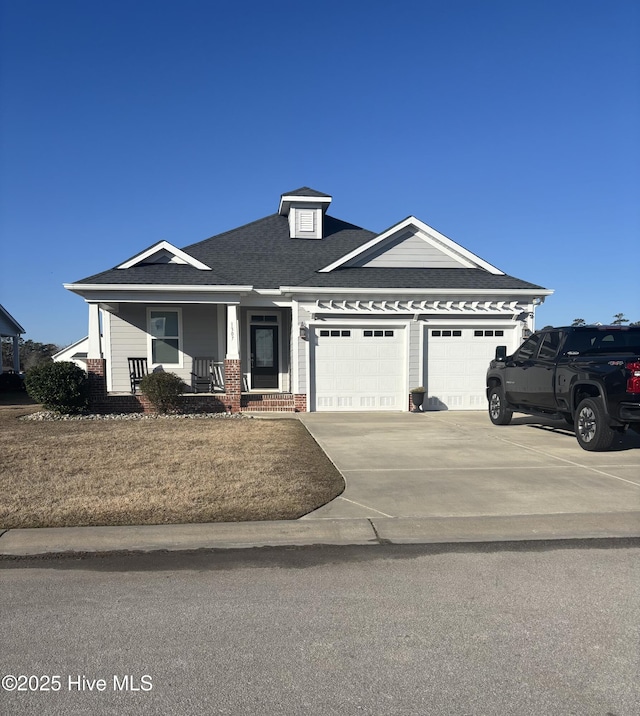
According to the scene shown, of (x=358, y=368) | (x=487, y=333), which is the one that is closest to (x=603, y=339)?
(x=487, y=333)

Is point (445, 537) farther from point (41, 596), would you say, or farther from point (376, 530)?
point (41, 596)

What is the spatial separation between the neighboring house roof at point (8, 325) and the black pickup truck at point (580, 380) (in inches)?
1020

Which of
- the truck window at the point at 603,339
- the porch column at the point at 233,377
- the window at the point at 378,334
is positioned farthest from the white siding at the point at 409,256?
the truck window at the point at 603,339

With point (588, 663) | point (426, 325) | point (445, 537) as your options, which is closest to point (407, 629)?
point (588, 663)

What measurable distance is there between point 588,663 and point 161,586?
9.35 ft

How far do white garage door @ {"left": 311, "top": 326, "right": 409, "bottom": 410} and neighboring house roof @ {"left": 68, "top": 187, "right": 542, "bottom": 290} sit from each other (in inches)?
52.2

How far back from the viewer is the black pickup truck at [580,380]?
812 cm

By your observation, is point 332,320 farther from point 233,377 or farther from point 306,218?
point 306,218

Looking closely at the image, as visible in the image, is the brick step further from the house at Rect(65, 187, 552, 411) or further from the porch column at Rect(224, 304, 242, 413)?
the porch column at Rect(224, 304, 242, 413)

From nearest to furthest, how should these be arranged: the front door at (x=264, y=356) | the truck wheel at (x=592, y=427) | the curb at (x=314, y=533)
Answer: the curb at (x=314, y=533), the truck wheel at (x=592, y=427), the front door at (x=264, y=356)

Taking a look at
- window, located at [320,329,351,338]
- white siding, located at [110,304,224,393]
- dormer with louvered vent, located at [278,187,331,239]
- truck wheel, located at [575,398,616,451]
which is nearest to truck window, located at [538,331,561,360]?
truck wheel, located at [575,398,616,451]

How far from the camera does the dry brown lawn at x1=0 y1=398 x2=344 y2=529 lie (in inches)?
216

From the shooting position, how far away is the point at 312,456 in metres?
8.28

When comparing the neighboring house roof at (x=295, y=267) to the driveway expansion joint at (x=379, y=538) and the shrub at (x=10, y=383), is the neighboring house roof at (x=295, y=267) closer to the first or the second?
the driveway expansion joint at (x=379, y=538)
